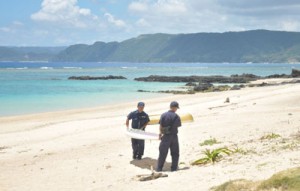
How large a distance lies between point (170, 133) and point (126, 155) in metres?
2.58

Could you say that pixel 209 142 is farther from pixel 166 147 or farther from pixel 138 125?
pixel 166 147

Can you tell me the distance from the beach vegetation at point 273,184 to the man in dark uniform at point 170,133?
3.04m

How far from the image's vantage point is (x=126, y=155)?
1295 centimetres

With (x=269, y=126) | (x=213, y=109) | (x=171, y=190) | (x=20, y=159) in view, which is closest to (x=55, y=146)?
(x=20, y=159)

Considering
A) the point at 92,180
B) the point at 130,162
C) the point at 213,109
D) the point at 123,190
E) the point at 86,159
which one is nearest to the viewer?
the point at 123,190

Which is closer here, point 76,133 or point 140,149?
point 140,149

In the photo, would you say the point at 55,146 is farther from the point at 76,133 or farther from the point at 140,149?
the point at 140,149

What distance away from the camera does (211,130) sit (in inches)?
626

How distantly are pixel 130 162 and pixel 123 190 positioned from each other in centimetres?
310

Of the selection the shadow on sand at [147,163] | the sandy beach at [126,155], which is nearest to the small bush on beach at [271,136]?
the sandy beach at [126,155]

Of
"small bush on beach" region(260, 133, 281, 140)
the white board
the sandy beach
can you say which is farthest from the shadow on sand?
"small bush on beach" region(260, 133, 281, 140)

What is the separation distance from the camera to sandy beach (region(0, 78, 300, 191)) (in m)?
9.27

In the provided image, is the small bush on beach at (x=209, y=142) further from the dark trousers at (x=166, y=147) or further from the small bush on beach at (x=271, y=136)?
the dark trousers at (x=166, y=147)

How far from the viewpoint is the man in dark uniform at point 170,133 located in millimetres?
10636
